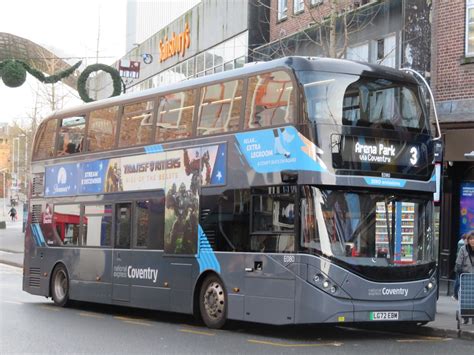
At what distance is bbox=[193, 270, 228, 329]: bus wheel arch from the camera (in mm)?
12172

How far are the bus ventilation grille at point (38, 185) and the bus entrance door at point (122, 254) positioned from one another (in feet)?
11.2

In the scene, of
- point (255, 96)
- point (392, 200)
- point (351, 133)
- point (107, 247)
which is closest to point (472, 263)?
point (392, 200)

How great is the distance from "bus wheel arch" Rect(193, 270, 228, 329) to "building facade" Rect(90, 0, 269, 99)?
15355mm

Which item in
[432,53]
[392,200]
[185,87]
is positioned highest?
[432,53]

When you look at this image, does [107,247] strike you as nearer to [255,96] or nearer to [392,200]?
[255,96]

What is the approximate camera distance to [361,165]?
11078mm

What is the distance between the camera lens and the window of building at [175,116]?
13.3 metres

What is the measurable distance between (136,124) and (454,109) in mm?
7430

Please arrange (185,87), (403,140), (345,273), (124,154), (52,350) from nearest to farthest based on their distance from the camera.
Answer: (52,350) < (345,273) < (403,140) < (185,87) < (124,154)

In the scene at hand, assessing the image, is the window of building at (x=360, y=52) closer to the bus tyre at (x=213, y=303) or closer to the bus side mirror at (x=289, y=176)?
the bus tyre at (x=213, y=303)

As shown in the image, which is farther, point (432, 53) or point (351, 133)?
point (432, 53)

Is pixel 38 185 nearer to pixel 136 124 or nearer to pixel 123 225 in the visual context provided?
pixel 123 225

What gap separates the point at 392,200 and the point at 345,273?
4.86 ft

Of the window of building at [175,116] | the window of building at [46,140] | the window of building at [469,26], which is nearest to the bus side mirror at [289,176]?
the window of building at [175,116]
